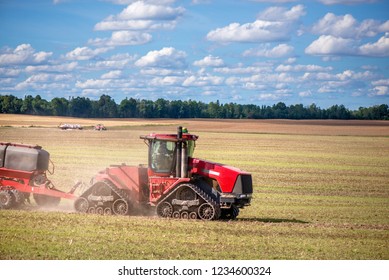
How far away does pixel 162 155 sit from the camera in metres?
18.9

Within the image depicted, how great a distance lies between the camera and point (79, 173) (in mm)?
32000

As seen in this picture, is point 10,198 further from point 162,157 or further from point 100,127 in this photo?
point 100,127

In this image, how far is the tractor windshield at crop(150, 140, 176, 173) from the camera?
1877 centimetres

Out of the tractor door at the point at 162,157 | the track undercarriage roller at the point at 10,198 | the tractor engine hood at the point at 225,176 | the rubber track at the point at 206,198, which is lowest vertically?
the track undercarriage roller at the point at 10,198

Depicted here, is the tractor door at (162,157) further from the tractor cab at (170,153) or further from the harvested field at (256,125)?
the harvested field at (256,125)

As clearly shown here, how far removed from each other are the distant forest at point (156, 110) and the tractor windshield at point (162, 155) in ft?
131

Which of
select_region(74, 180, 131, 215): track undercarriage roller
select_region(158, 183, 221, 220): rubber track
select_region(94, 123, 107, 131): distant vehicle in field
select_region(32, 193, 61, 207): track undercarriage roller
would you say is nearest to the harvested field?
select_region(94, 123, 107, 131): distant vehicle in field

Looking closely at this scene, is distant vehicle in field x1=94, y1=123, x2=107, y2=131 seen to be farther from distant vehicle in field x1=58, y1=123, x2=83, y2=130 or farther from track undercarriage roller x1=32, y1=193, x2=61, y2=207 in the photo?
track undercarriage roller x1=32, y1=193, x2=61, y2=207

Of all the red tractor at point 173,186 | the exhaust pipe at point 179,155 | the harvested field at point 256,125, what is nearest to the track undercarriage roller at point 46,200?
the red tractor at point 173,186

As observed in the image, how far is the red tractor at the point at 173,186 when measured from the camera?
730 inches

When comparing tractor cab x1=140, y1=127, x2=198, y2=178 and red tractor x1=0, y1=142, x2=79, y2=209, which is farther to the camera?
red tractor x1=0, y1=142, x2=79, y2=209

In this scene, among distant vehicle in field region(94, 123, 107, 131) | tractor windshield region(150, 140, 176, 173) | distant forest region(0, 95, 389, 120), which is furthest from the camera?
distant vehicle in field region(94, 123, 107, 131)

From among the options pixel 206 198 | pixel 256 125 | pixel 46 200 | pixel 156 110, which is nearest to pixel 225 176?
pixel 206 198

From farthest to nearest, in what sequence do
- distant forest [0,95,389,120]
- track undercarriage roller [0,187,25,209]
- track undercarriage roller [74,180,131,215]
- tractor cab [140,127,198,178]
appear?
distant forest [0,95,389,120], track undercarriage roller [0,187,25,209], track undercarriage roller [74,180,131,215], tractor cab [140,127,198,178]
